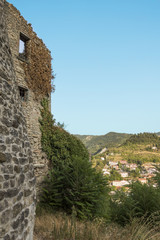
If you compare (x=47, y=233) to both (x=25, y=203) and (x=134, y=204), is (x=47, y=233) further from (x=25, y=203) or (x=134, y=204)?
(x=134, y=204)

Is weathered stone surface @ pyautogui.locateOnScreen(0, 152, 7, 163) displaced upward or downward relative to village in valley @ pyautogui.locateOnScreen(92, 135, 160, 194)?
upward

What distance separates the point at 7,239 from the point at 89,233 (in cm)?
301

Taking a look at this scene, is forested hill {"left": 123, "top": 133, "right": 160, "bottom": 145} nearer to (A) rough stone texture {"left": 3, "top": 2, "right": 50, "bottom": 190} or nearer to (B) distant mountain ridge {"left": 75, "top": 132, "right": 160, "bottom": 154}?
(B) distant mountain ridge {"left": 75, "top": 132, "right": 160, "bottom": 154}

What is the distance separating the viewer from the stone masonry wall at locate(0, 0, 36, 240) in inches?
125

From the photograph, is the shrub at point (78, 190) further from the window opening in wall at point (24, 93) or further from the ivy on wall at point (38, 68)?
the ivy on wall at point (38, 68)

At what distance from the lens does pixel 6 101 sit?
3.67 metres

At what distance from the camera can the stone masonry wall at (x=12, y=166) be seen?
3.18 metres

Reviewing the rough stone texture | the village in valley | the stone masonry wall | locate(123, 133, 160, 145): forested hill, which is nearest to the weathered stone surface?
the stone masonry wall

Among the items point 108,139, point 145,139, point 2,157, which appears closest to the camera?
point 2,157

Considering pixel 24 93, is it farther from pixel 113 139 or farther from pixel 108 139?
pixel 113 139

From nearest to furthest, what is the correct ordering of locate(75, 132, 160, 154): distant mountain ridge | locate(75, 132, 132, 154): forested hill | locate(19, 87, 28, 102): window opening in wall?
locate(19, 87, 28, 102): window opening in wall → locate(75, 132, 160, 154): distant mountain ridge → locate(75, 132, 132, 154): forested hill

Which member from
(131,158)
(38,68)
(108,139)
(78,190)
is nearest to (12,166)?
(78,190)

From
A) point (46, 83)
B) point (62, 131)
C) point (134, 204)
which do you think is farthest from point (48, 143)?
point (134, 204)

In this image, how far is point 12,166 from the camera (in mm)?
3486
